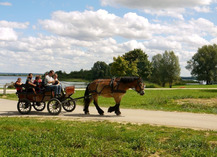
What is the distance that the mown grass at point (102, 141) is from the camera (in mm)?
6289

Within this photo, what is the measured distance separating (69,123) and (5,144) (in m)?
3.04

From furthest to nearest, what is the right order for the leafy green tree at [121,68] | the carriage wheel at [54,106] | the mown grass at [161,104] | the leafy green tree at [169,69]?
the leafy green tree at [169,69], the leafy green tree at [121,68], the mown grass at [161,104], the carriage wheel at [54,106]

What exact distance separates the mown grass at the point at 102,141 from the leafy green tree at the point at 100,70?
79688mm

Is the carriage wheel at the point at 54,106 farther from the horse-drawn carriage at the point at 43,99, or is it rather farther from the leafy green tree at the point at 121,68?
the leafy green tree at the point at 121,68

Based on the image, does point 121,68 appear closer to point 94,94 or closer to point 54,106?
point 94,94

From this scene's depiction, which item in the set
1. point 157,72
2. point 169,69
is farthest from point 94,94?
point 157,72

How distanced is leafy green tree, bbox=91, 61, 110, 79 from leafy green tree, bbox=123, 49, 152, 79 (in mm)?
19541

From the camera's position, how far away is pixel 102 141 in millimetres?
7191

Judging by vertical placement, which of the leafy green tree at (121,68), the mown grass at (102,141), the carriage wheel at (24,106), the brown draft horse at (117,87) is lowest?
the mown grass at (102,141)

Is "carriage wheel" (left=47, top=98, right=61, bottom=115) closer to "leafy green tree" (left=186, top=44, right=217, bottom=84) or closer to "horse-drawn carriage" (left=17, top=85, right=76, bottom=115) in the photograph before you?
"horse-drawn carriage" (left=17, top=85, right=76, bottom=115)

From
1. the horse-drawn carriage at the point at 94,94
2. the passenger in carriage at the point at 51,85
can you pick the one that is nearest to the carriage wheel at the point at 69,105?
the horse-drawn carriage at the point at 94,94

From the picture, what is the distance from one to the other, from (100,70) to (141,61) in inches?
947

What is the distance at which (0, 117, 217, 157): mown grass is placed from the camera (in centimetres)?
629

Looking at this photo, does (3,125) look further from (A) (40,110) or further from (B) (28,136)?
(A) (40,110)
